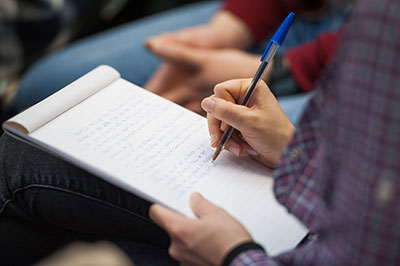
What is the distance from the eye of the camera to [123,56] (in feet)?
3.35

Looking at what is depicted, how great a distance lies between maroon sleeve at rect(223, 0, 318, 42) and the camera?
1097 millimetres

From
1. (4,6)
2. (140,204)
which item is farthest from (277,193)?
(4,6)

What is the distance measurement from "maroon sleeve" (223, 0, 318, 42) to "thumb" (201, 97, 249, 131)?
1.95ft

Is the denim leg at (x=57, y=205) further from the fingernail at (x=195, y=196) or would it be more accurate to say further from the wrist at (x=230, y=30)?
the wrist at (x=230, y=30)

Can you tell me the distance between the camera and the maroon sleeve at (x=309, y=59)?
939 millimetres

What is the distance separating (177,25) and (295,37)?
286 mm

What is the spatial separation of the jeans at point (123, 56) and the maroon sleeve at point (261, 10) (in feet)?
0.14

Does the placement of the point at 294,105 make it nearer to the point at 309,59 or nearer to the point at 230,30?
the point at 309,59

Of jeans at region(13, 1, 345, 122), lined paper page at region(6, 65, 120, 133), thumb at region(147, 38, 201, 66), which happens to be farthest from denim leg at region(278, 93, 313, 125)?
lined paper page at region(6, 65, 120, 133)

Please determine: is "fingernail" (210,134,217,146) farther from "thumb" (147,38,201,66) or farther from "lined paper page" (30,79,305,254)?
"thumb" (147,38,201,66)

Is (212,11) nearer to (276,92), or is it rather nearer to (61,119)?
(276,92)

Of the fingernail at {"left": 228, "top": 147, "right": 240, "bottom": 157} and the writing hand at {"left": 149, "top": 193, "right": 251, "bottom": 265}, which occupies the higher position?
the fingernail at {"left": 228, "top": 147, "right": 240, "bottom": 157}

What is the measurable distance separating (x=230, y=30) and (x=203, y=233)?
0.72m

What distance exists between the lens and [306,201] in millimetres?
443
